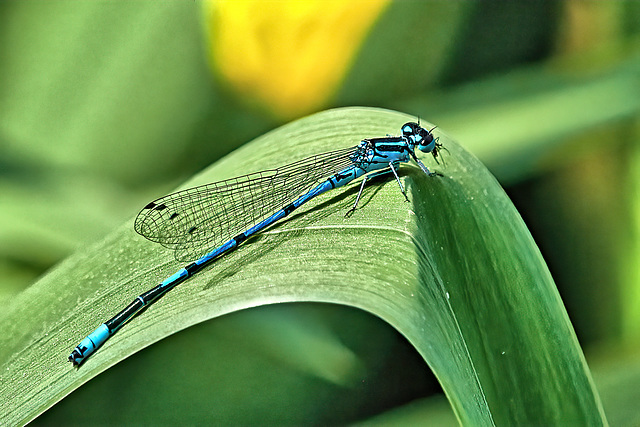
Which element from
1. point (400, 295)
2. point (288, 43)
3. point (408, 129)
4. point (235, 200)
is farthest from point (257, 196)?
point (288, 43)

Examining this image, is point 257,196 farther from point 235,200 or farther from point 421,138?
point 421,138

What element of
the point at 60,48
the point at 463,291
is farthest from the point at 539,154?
the point at 60,48

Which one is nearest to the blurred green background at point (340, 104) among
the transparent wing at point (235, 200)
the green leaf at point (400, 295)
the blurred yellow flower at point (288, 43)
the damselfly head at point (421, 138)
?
the blurred yellow flower at point (288, 43)

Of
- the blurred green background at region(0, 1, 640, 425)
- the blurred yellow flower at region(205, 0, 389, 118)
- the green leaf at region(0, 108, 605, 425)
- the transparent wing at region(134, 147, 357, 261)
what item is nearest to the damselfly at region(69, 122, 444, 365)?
the transparent wing at region(134, 147, 357, 261)

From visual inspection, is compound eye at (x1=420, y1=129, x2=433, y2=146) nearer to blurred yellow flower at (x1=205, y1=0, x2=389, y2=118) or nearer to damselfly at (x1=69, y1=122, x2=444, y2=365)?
damselfly at (x1=69, y1=122, x2=444, y2=365)

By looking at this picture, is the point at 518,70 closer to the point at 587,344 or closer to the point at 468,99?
the point at 468,99

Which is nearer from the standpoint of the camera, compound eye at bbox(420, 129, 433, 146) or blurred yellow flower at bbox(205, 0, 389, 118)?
compound eye at bbox(420, 129, 433, 146)
